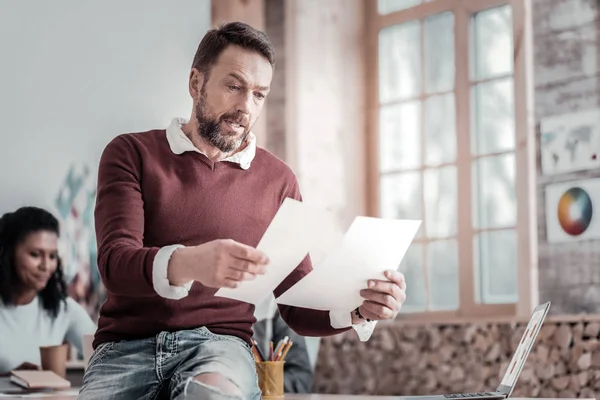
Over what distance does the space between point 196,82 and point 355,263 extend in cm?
54

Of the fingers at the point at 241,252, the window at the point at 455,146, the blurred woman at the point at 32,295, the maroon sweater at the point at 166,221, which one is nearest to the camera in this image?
the fingers at the point at 241,252

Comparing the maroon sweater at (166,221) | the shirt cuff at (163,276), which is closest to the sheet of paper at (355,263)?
the maroon sweater at (166,221)

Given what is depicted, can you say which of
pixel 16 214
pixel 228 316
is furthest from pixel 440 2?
pixel 228 316

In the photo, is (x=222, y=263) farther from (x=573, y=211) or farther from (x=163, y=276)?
(x=573, y=211)

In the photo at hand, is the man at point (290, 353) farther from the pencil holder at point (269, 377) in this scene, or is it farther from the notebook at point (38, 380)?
the pencil holder at point (269, 377)

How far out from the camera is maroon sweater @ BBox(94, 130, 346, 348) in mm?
1716

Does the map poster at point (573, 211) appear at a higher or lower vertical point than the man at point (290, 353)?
higher

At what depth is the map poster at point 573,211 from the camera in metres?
3.69

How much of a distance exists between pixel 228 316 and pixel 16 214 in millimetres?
1658

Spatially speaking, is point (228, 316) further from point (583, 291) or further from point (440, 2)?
point (440, 2)

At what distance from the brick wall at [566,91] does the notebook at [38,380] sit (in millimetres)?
1973

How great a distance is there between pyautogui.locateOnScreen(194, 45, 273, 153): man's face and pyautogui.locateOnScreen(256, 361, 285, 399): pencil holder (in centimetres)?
82

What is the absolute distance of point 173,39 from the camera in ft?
12.8

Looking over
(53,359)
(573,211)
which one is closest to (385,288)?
(53,359)
